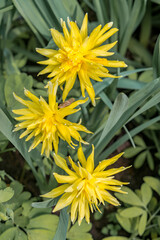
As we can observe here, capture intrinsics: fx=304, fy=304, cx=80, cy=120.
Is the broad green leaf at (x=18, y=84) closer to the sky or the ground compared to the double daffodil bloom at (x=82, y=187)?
closer to the sky

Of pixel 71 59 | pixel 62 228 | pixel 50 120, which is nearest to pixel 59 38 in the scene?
pixel 71 59

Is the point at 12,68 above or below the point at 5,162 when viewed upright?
above

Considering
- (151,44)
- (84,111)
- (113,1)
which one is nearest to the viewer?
(84,111)

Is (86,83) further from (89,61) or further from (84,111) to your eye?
(84,111)

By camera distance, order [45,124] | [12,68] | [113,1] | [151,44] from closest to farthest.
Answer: [45,124], [113,1], [12,68], [151,44]

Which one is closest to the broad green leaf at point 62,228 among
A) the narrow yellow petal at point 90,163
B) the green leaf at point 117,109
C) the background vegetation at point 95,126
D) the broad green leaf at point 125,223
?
the background vegetation at point 95,126

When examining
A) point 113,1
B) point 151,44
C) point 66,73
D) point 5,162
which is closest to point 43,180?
point 5,162

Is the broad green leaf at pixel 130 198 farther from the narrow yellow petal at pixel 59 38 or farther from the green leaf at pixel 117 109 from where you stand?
the narrow yellow petal at pixel 59 38

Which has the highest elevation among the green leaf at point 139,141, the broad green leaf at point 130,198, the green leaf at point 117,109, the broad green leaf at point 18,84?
the broad green leaf at point 18,84

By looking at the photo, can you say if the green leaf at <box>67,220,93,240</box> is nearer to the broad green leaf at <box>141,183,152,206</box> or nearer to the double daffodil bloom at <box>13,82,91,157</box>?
the broad green leaf at <box>141,183,152,206</box>
